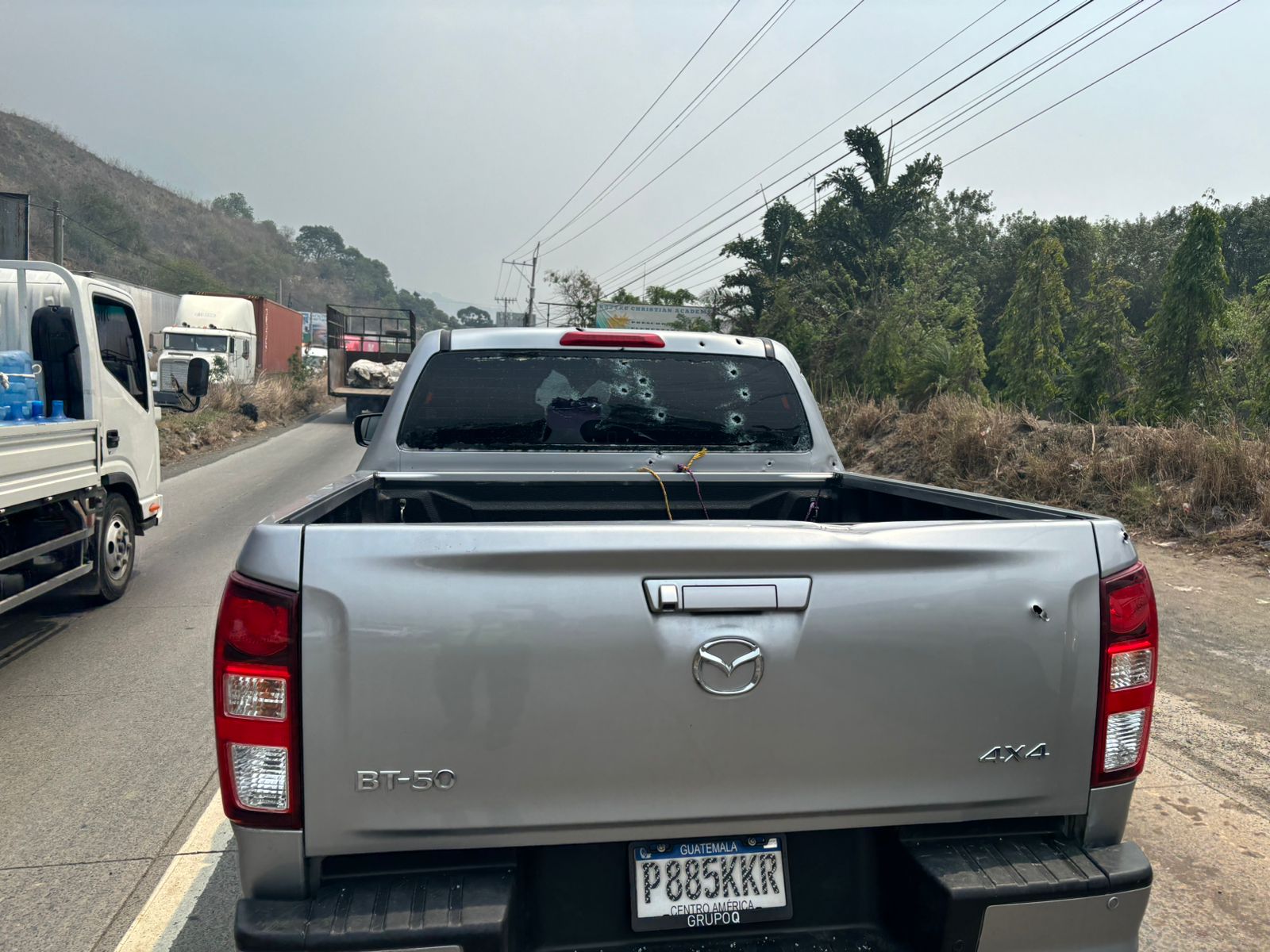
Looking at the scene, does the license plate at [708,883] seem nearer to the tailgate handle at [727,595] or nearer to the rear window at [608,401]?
the tailgate handle at [727,595]

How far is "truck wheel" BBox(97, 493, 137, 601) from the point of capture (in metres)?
7.20

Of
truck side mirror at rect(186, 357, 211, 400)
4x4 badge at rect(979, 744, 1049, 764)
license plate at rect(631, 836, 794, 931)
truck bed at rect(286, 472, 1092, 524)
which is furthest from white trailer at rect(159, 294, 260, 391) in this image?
4x4 badge at rect(979, 744, 1049, 764)

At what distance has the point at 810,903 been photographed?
2.24 metres

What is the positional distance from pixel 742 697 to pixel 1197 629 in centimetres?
607

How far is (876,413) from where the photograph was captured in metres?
17.1

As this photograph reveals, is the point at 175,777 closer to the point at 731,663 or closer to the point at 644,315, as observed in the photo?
the point at 731,663

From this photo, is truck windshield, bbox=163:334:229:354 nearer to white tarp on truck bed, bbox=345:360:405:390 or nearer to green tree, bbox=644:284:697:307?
white tarp on truck bed, bbox=345:360:405:390

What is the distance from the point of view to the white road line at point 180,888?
10.2ft

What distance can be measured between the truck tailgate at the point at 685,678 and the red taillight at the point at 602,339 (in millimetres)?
2249

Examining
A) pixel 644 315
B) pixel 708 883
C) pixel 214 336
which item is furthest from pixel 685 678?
pixel 644 315

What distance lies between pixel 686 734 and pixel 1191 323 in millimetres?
15136

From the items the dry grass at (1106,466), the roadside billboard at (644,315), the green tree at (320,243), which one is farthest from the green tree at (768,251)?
the green tree at (320,243)

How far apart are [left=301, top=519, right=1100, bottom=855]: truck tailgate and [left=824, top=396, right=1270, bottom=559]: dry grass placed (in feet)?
26.9

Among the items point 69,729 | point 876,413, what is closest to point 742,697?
point 69,729
